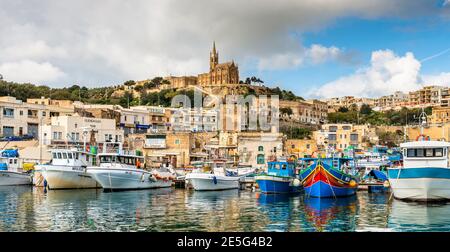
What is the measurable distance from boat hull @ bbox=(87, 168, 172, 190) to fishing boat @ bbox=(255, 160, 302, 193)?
5.77 m

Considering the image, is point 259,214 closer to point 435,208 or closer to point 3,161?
point 435,208

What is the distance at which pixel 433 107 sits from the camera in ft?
168

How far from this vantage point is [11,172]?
26766mm

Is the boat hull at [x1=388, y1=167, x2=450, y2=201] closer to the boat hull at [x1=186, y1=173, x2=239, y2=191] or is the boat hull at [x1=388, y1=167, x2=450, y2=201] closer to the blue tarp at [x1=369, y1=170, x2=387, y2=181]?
the boat hull at [x1=186, y1=173, x2=239, y2=191]

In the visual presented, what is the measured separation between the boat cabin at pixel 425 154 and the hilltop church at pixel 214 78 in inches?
2626

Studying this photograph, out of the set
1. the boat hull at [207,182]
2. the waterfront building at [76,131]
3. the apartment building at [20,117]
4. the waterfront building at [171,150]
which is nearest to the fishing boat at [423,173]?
the boat hull at [207,182]

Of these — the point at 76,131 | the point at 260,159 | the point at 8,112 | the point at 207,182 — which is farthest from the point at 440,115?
the point at 8,112

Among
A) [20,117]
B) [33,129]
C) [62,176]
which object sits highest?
[20,117]

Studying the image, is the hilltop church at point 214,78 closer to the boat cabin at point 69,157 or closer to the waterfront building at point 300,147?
the waterfront building at point 300,147

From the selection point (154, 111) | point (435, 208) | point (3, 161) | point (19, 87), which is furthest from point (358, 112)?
point (435, 208)

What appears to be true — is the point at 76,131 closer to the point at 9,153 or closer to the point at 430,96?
the point at 9,153

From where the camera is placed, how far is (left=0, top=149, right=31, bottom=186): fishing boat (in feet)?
86.8

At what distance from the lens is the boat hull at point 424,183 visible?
15828 mm

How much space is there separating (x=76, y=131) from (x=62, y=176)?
47.4 feet
